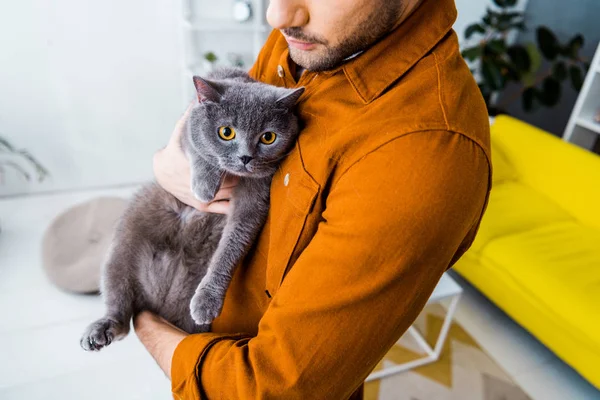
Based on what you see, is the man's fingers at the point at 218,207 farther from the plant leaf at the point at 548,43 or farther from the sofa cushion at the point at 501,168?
the plant leaf at the point at 548,43

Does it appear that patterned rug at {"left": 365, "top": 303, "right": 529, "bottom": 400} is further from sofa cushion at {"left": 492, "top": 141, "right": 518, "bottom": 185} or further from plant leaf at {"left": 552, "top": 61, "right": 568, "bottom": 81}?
plant leaf at {"left": 552, "top": 61, "right": 568, "bottom": 81}

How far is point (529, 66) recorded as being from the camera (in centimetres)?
323

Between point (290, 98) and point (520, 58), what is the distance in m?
3.07

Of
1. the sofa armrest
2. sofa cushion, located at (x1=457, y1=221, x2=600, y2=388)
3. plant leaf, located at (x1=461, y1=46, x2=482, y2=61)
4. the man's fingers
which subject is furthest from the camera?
plant leaf, located at (x1=461, y1=46, x2=482, y2=61)

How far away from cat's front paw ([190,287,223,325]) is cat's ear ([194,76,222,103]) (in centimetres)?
47

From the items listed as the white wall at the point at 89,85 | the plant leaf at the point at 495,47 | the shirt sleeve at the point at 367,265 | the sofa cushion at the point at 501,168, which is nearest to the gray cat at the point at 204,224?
the shirt sleeve at the point at 367,265

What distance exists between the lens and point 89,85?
9.55 feet

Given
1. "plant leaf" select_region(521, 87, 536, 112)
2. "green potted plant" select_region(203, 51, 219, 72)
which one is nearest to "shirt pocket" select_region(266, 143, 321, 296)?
"green potted plant" select_region(203, 51, 219, 72)

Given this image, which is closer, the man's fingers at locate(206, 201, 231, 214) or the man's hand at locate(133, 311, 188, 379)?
the man's hand at locate(133, 311, 188, 379)

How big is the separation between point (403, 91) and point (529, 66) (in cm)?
317

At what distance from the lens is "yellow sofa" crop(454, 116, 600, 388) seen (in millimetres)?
1932

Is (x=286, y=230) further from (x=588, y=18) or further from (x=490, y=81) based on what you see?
(x=588, y=18)

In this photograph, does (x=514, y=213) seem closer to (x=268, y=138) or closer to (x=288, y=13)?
(x=268, y=138)

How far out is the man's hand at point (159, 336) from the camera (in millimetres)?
912
